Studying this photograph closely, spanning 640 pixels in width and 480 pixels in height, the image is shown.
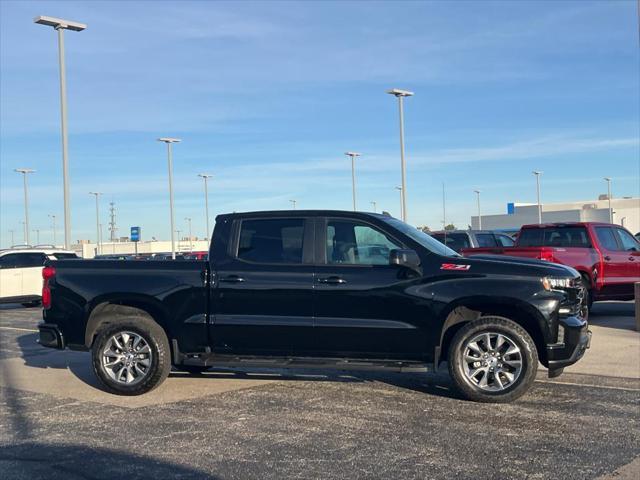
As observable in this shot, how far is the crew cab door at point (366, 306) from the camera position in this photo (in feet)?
25.7

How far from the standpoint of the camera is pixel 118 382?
332 inches

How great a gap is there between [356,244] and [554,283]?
2080 mm

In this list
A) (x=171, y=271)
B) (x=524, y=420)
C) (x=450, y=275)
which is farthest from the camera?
(x=171, y=271)

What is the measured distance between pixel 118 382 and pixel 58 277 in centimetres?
142

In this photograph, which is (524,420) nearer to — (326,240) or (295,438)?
(295,438)

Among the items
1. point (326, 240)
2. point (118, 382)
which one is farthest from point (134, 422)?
point (326, 240)

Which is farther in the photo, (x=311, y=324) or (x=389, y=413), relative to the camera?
(x=311, y=324)

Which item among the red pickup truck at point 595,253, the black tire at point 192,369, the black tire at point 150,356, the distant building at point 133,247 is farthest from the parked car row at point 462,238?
the distant building at point 133,247

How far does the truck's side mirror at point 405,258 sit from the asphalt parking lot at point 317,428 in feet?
4.69

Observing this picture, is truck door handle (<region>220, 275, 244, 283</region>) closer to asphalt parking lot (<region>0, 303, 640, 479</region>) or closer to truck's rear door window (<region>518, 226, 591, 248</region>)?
asphalt parking lot (<region>0, 303, 640, 479</region>)

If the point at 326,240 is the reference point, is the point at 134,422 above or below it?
below

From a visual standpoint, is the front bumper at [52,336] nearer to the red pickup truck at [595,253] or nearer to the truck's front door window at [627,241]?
the red pickup truck at [595,253]

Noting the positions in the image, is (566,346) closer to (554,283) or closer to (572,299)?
(572,299)

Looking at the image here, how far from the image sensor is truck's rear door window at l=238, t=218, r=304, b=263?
8.28 m
